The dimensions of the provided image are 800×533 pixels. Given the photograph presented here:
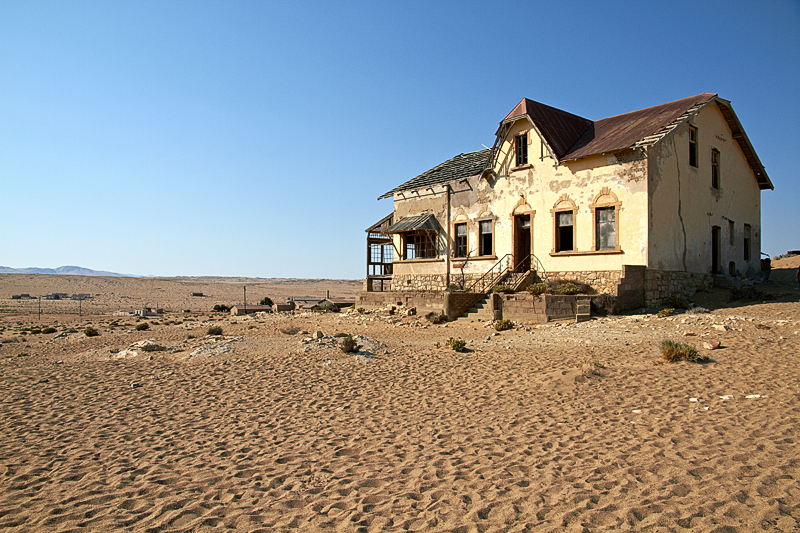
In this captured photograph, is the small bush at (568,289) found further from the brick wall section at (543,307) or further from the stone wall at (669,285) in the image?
the stone wall at (669,285)

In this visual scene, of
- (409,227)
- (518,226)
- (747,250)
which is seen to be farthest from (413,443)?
(747,250)

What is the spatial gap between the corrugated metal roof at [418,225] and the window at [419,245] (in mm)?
546

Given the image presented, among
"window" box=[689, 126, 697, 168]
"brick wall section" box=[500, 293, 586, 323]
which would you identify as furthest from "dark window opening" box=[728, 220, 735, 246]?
"brick wall section" box=[500, 293, 586, 323]

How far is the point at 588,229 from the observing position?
1892 cm

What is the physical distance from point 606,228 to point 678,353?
28.8 feet

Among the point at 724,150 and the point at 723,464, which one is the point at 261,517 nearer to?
the point at 723,464

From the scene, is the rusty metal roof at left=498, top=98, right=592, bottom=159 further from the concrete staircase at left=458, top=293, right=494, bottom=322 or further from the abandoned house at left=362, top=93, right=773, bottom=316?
the concrete staircase at left=458, top=293, right=494, bottom=322

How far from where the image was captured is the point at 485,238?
908 inches

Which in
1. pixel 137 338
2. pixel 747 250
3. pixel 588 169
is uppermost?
pixel 588 169

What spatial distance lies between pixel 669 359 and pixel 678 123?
11037mm

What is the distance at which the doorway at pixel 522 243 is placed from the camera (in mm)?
21375

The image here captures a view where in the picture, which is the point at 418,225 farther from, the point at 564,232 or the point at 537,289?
the point at 537,289

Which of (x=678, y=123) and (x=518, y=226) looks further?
(x=518, y=226)

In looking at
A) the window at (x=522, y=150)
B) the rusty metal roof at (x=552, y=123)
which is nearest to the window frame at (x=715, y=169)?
the rusty metal roof at (x=552, y=123)
